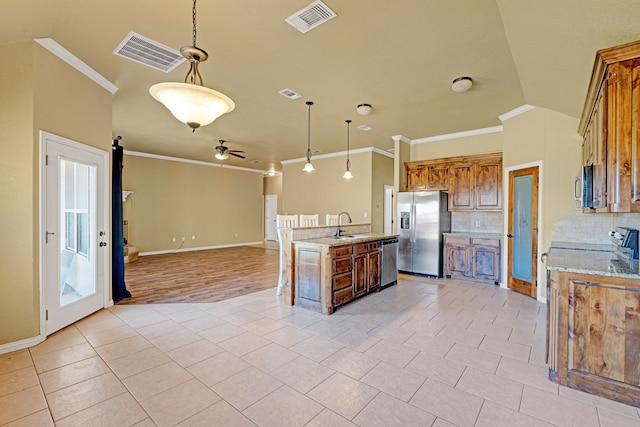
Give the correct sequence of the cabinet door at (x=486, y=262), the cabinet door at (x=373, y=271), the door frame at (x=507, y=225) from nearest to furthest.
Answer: the door frame at (x=507, y=225) < the cabinet door at (x=373, y=271) < the cabinet door at (x=486, y=262)

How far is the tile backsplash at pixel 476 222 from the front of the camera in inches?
219

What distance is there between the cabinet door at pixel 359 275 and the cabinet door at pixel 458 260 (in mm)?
2226

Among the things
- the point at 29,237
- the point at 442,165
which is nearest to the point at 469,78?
the point at 442,165

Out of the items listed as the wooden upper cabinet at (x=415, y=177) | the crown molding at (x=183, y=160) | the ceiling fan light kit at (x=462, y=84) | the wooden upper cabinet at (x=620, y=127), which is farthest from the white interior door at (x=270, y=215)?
the wooden upper cabinet at (x=620, y=127)

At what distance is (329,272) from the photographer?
365 cm

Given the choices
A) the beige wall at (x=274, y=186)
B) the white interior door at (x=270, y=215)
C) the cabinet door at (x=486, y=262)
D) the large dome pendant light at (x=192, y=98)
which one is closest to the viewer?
the large dome pendant light at (x=192, y=98)

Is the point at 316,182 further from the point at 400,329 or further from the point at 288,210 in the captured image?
the point at 400,329

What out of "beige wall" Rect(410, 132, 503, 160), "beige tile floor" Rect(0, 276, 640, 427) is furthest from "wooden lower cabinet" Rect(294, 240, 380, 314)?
"beige wall" Rect(410, 132, 503, 160)

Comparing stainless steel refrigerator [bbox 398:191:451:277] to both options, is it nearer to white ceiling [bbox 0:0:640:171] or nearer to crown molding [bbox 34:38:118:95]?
white ceiling [bbox 0:0:640:171]

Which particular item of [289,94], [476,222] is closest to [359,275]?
[289,94]

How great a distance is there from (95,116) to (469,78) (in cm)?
456

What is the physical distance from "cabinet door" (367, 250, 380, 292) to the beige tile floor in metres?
0.72

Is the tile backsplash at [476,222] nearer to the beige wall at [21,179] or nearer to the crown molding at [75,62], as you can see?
the crown molding at [75,62]

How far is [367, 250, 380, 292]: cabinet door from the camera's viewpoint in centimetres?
435
